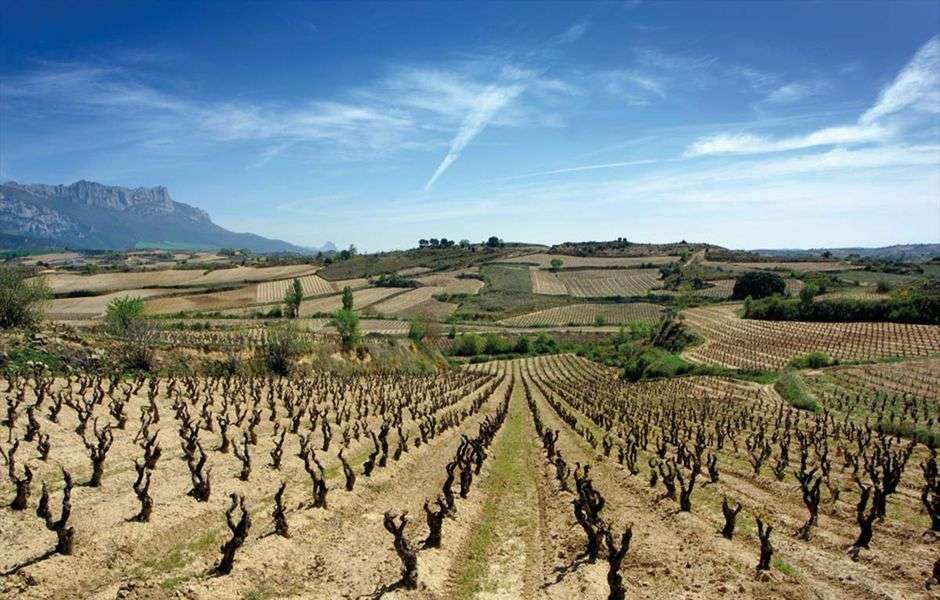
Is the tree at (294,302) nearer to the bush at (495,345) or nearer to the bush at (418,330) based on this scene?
the bush at (418,330)

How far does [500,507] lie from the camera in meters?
23.7

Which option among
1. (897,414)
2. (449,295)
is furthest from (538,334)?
(897,414)

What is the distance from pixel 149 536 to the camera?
16672 millimetres

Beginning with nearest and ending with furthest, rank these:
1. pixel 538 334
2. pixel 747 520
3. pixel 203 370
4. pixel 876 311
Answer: pixel 747 520, pixel 203 370, pixel 876 311, pixel 538 334

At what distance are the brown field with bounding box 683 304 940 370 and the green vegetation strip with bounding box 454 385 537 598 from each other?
209 feet

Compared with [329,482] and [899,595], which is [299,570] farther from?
[899,595]

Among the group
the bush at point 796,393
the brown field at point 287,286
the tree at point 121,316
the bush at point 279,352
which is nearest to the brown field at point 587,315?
the brown field at point 287,286

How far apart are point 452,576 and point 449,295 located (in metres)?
151

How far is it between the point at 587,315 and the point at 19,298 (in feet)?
415

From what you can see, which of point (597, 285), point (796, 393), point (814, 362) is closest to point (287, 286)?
point (597, 285)

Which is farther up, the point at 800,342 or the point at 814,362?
the point at 800,342

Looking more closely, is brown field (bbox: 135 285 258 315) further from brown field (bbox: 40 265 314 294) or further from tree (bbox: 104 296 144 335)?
tree (bbox: 104 296 144 335)

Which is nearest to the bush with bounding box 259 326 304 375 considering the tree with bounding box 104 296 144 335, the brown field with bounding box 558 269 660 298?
the tree with bounding box 104 296 144 335

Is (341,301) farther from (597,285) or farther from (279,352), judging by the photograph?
(597,285)
